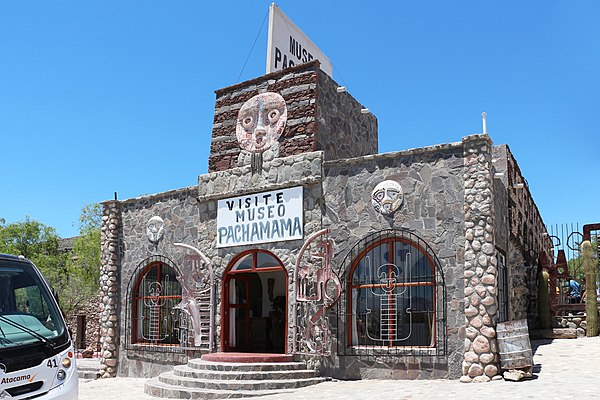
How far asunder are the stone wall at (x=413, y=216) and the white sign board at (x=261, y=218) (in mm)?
712

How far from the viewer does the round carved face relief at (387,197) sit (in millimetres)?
12117

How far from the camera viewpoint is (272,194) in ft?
44.9

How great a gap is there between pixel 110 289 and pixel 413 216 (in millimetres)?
8266

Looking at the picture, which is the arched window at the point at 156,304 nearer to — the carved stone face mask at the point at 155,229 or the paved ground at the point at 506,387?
the carved stone face mask at the point at 155,229

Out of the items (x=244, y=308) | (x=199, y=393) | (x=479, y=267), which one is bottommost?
(x=199, y=393)

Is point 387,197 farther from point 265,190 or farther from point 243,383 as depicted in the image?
point 243,383

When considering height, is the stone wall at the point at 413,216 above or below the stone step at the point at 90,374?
above

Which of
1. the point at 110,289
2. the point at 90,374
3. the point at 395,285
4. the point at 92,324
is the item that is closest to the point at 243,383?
the point at 395,285

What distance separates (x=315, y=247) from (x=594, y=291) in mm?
6722

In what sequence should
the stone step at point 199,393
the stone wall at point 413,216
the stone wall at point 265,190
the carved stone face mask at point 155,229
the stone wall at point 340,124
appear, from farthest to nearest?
the carved stone face mask at point 155,229 < the stone wall at point 340,124 < the stone wall at point 265,190 < the stone wall at point 413,216 < the stone step at point 199,393

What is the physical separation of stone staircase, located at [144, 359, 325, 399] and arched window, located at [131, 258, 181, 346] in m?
2.61

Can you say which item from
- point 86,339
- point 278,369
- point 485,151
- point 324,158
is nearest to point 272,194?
point 324,158

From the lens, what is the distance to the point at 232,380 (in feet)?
38.6

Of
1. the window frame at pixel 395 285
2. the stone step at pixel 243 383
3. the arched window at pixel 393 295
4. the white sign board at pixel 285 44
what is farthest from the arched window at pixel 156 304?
the white sign board at pixel 285 44
